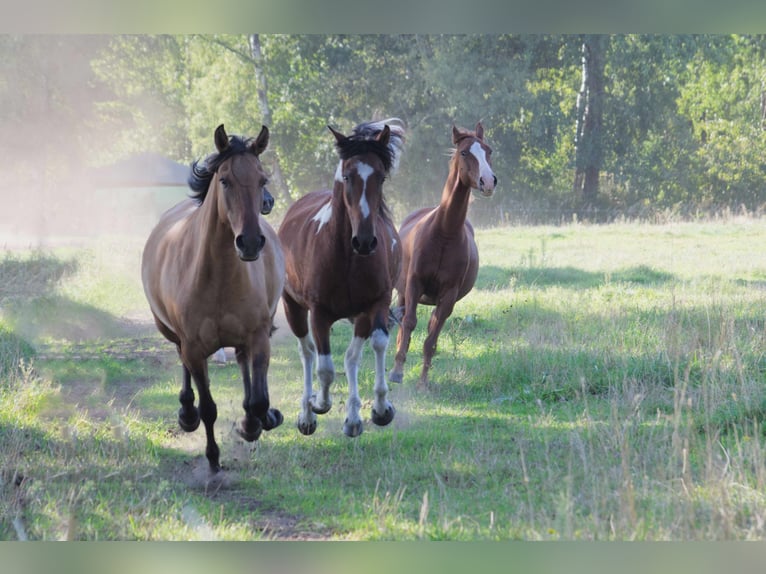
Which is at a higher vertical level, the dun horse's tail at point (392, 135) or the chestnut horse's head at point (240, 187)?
the dun horse's tail at point (392, 135)

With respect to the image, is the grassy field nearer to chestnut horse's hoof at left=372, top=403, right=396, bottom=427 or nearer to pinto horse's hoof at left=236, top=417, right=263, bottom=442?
chestnut horse's hoof at left=372, top=403, right=396, bottom=427

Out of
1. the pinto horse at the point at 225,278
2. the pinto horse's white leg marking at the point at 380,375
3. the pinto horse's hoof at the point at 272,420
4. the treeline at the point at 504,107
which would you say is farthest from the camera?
the treeline at the point at 504,107

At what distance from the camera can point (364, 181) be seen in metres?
5.48

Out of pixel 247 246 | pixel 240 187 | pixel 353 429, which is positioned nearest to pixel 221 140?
pixel 240 187

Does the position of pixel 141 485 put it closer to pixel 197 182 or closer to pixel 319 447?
pixel 319 447

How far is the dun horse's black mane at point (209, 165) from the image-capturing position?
16.1ft

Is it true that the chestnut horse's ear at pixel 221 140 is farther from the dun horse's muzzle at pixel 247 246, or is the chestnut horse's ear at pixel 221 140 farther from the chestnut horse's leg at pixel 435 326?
the chestnut horse's leg at pixel 435 326

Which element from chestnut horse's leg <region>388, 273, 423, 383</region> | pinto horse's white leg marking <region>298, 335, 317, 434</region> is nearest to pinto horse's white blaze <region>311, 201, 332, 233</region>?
pinto horse's white leg marking <region>298, 335, 317, 434</region>

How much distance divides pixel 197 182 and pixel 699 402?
12.1ft

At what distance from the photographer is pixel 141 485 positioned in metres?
4.89

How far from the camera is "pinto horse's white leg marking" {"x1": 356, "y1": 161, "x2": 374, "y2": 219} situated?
5.38 metres

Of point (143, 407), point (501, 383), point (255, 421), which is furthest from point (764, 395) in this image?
point (143, 407)

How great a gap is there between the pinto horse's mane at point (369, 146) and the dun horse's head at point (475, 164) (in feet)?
4.90

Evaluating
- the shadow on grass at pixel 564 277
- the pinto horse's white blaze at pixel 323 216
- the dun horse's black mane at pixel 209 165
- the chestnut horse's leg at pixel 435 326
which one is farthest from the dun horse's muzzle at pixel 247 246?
the shadow on grass at pixel 564 277
